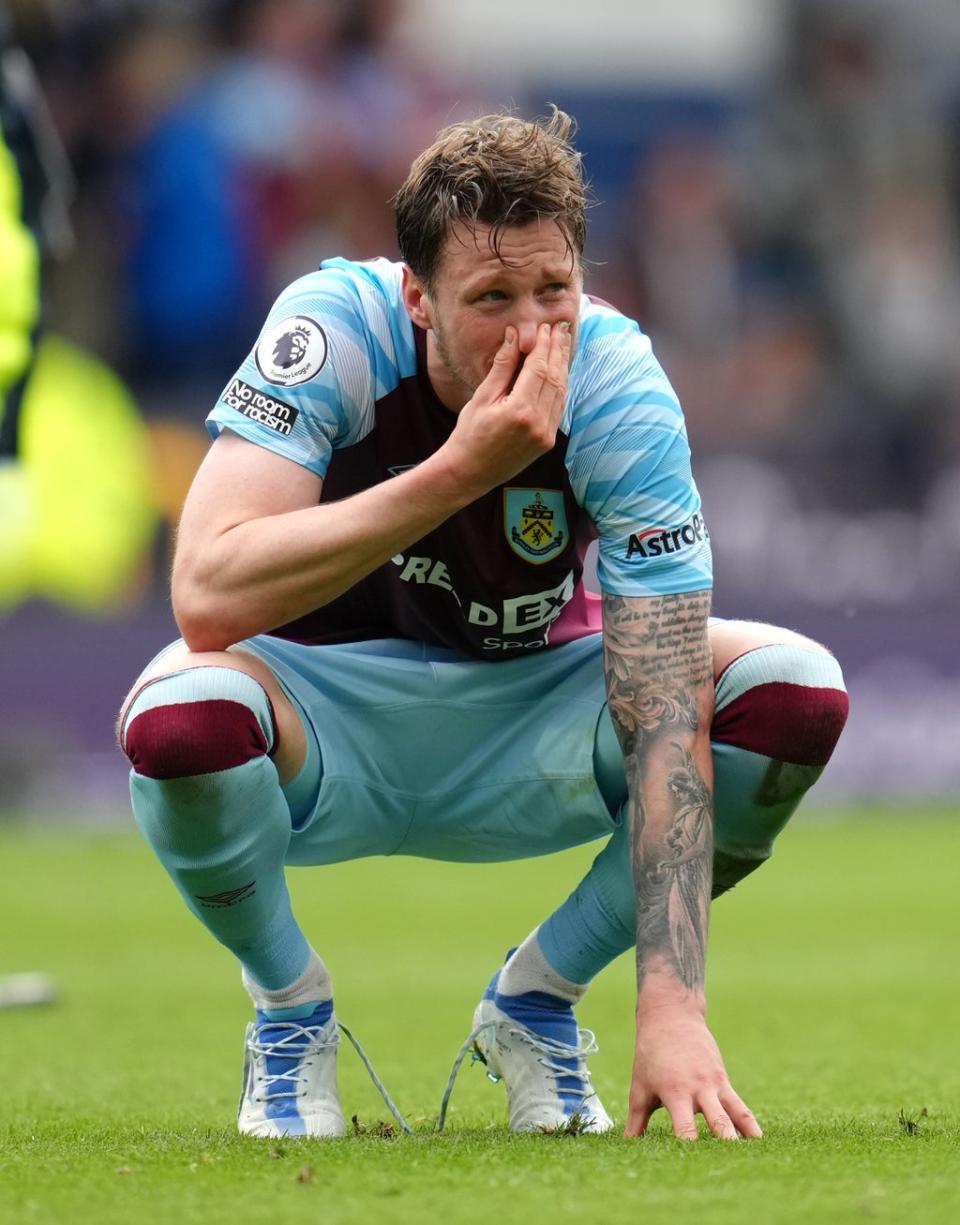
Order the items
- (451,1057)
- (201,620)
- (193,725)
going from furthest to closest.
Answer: (451,1057) < (201,620) < (193,725)

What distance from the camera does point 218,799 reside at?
3.04 meters

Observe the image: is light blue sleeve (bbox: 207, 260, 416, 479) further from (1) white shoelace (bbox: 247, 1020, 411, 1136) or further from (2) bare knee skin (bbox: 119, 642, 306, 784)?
(1) white shoelace (bbox: 247, 1020, 411, 1136)

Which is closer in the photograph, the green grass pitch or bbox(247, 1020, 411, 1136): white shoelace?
the green grass pitch

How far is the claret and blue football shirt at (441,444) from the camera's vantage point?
323 cm

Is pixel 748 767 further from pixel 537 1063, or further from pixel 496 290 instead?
pixel 496 290

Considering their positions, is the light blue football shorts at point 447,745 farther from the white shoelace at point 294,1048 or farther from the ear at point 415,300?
the ear at point 415,300

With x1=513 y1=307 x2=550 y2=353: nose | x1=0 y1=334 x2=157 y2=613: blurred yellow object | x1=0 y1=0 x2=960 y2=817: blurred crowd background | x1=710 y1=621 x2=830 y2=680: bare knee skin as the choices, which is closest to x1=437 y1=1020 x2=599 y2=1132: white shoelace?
x1=710 y1=621 x2=830 y2=680: bare knee skin

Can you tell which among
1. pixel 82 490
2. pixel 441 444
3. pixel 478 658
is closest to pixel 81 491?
pixel 82 490

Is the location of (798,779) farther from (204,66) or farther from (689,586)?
(204,66)

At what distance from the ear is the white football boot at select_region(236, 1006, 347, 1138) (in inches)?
43.7

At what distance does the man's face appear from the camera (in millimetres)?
3023

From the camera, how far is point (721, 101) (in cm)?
1573

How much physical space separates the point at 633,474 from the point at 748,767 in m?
0.49

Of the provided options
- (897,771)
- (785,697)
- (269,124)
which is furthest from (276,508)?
(269,124)
